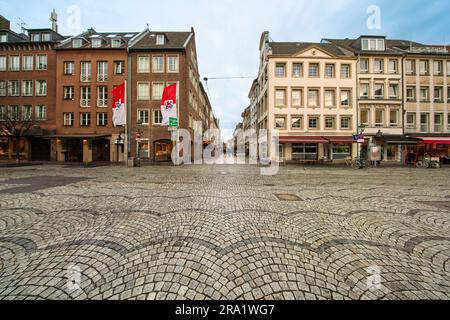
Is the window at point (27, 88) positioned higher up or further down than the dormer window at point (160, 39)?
further down

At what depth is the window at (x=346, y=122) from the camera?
24891 mm

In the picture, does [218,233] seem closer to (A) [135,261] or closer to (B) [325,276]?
(A) [135,261]

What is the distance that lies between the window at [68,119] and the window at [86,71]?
4.76 meters

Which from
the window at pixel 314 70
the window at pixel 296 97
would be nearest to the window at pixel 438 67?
the window at pixel 314 70

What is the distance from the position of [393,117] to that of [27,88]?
1905 inches

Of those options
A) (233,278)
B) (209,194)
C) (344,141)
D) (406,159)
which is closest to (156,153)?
(209,194)

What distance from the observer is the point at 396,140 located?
76.7 ft

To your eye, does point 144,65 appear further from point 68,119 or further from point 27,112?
point 27,112

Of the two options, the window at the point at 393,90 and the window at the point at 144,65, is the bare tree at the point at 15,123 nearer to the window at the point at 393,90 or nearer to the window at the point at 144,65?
the window at the point at 144,65

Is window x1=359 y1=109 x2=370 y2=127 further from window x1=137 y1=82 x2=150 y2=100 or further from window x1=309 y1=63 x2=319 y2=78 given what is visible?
window x1=137 y1=82 x2=150 y2=100

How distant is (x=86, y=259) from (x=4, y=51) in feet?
129

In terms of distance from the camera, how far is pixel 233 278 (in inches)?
97.2
